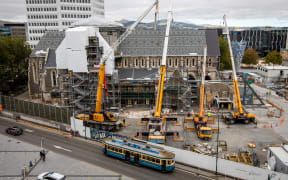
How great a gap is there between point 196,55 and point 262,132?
26745 mm

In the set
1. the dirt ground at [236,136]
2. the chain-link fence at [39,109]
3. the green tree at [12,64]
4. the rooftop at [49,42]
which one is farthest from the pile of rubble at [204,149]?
the green tree at [12,64]

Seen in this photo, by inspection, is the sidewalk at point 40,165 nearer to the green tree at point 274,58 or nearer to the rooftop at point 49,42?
the rooftop at point 49,42

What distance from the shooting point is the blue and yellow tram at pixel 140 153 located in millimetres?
31656

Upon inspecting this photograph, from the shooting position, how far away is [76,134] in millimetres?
45438

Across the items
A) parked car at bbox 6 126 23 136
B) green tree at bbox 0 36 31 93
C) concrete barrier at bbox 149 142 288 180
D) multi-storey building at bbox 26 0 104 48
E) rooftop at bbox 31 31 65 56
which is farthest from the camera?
multi-storey building at bbox 26 0 104 48

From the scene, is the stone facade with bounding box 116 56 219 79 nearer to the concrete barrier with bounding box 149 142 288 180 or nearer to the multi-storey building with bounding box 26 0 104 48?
the concrete barrier with bounding box 149 142 288 180

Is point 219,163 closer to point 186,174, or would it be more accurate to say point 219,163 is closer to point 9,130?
point 186,174

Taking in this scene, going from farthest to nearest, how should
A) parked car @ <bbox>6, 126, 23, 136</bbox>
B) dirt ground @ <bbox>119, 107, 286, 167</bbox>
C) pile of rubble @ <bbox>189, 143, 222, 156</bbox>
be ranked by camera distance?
parked car @ <bbox>6, 126, 23, 136</bbox> → dirt ground @ <bbox>119, 107, 286, 167</bbox> → pile of rubble @ <bbox>189, 143, 222, 156</bbox>

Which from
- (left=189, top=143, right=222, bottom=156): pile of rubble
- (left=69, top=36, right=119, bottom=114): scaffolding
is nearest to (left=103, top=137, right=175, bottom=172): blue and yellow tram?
(left=189, top=143, right=222, bottom=156): pile of rubble

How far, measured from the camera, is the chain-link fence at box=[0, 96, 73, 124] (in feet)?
159

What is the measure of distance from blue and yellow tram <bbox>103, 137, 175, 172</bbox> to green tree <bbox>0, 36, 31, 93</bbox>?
172 ft

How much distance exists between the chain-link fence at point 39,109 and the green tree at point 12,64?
56.7ft

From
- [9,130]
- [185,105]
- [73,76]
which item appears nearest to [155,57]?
[185,105]

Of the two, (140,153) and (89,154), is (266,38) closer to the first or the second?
(140,153)
